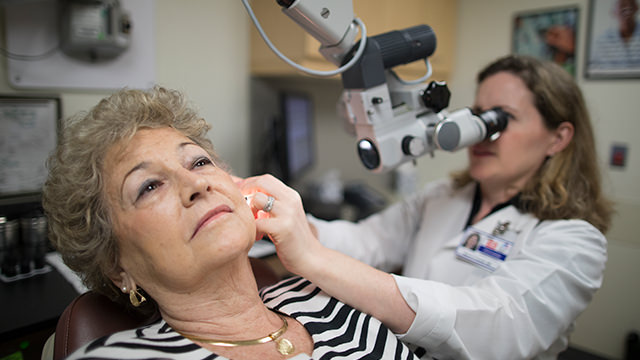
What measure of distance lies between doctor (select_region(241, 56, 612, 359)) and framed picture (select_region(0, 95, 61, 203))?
0.98m

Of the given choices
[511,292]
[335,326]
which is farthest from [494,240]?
[335,326]

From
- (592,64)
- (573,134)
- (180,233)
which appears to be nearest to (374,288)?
(180,233)

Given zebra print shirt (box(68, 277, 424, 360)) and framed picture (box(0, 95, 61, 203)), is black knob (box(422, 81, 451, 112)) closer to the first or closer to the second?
zebra print shirt (box(68, 277, 424, 360))

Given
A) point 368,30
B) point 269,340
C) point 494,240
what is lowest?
point 269,340

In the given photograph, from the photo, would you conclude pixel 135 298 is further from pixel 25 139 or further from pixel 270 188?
pixel 25 139

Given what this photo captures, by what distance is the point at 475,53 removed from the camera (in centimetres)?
291

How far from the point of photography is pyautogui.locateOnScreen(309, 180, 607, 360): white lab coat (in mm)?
1000

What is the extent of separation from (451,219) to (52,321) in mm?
1287

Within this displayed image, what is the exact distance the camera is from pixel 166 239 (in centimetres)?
77

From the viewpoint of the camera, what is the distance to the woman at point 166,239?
770 mm

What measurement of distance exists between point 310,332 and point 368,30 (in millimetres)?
746

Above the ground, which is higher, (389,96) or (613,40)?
(613,40)

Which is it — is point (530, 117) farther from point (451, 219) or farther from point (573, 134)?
point (451, 219)

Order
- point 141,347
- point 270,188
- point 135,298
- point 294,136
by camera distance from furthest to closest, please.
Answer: point 294,136 → point 270,188 → point 135,298 → point 141,347
